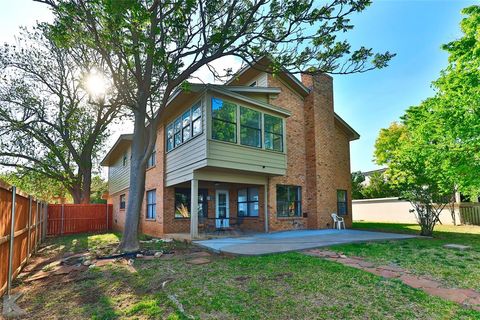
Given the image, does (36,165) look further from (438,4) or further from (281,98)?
(438,4)

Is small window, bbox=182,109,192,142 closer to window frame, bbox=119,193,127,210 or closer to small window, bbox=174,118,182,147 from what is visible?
small window, bbox=174,118,182,147

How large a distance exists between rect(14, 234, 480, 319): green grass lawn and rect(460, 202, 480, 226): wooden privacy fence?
52.3 feet

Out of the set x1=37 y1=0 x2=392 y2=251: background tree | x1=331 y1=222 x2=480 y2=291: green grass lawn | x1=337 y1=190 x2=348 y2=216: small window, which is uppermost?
x1=37 y1=0 x2=392 y2=251: background tree

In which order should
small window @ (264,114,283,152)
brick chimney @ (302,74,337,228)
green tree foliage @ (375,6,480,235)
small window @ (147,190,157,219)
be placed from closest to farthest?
green tree foliage @ (375,6,480,235) → small window @ (264,114,283,152) → small window @ (147,190,157,219) → brick chimney @ (302,74,337,228)

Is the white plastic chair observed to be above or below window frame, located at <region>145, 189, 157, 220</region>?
below

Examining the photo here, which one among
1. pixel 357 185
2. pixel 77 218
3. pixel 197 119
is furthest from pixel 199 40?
pixel 357 185

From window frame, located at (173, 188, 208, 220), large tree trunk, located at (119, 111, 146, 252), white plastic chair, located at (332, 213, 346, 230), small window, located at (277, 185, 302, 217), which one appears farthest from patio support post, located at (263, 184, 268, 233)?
large tree trunk, located at (119, 111, 146, 252)

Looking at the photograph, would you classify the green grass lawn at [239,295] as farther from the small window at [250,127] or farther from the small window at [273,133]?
the small window at [273,133]

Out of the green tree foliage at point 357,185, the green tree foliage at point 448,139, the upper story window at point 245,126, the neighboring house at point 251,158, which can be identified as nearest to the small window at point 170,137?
the neighboring house at point 251,158

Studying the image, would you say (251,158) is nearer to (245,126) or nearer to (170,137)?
(245,126)

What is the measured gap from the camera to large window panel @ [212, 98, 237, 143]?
35.1ft

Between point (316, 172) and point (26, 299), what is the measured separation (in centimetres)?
1213

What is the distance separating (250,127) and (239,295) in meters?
8.07

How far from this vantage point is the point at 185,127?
12.1 metres
